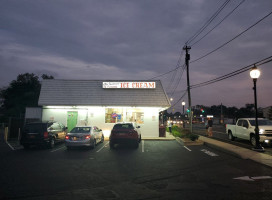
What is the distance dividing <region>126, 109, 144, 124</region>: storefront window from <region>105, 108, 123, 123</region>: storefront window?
2.34 feet

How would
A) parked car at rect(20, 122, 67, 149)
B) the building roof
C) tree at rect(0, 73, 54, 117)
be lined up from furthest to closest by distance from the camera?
tree at rect(0, 73, 54, 117) < the building roof < parked car at rect(20, 122, 67, 149)

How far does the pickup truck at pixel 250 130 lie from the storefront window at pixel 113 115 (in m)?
10.4

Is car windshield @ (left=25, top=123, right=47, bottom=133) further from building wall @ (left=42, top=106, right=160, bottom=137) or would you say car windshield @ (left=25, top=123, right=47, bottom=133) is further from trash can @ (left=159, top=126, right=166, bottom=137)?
trash can @ (left=159, top=126, right=166, bottom=137)

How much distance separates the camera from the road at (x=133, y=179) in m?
5.77

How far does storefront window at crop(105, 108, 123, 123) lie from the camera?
21922mm

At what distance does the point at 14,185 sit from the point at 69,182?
1594mm

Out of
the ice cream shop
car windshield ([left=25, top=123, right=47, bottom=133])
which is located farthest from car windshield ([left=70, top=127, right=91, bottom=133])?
the ice cream shop

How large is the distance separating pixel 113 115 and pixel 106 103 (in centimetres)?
150

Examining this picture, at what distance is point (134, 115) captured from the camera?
2186 centimetres

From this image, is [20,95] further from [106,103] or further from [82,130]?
[82,130]

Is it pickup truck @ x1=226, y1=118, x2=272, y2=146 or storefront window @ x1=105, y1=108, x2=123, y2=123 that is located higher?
storefront window @ x1=105, y1=108, x2=123, y2=123

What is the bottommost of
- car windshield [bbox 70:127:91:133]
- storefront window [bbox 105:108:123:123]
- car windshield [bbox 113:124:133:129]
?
car windshield [bbox 70:127:91:133]

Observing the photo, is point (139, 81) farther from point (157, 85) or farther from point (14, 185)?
point (14, 185)

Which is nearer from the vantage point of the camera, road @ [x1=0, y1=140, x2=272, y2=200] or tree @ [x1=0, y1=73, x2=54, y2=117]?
road @ [x1=0, y1=140, x2=272, y2=200]
